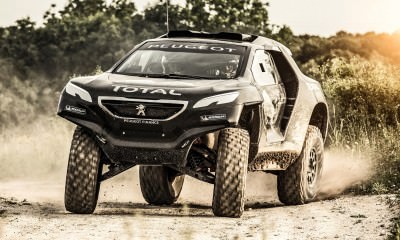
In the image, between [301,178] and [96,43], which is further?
[96,43]

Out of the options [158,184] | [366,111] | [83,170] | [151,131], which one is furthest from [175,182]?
[366,111]

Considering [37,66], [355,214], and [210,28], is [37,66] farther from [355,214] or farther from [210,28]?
[355,214]

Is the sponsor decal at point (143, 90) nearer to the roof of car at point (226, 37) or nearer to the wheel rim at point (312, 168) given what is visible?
the roof of car at point (226, 37)

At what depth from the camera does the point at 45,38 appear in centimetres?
4562

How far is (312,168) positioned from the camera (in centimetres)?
1335

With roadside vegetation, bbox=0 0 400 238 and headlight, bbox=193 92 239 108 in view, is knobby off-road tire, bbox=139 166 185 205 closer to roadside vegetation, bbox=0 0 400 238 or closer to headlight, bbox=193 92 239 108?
headlight, bbox=193 92 239 108

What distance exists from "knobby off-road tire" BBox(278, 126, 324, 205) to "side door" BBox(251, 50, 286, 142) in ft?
3.02

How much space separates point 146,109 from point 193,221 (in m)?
1.18

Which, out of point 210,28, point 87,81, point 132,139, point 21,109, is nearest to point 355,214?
point 132,139

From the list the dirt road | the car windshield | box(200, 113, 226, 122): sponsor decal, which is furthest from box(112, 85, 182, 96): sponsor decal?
the dirt road

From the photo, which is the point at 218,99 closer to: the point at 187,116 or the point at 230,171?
the point at 187,116

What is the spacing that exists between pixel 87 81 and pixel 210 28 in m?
31.9

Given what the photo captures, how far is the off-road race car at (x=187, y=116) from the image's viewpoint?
1018cm

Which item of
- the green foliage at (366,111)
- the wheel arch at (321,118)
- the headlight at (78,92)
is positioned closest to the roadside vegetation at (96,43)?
the green foliage at (366,111)
